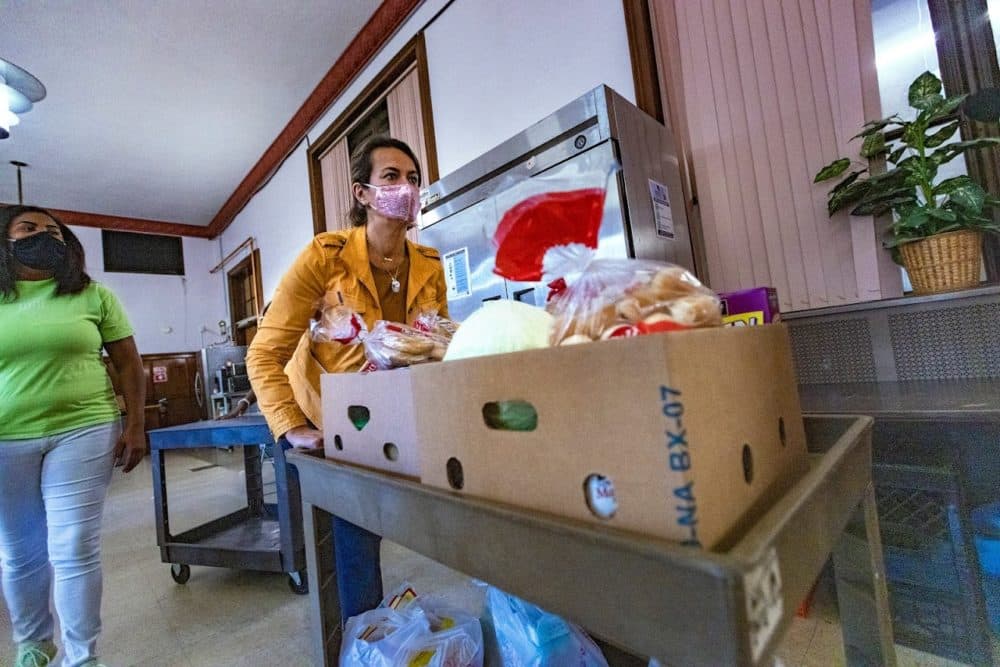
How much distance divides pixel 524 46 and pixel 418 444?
2248 millimetres

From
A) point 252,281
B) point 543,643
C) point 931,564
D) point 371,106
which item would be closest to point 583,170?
point 543,643

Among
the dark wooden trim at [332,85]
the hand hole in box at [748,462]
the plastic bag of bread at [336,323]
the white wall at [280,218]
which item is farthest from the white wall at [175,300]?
the hand hole in box at [748,462]

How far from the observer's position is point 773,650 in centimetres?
29

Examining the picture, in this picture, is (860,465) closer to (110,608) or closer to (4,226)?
(4,226)

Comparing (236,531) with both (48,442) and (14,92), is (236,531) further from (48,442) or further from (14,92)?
(14,92)

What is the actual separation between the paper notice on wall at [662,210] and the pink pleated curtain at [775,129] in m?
0.23

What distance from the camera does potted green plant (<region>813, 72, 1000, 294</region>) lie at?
1.14 metres

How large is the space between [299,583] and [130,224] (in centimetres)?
682

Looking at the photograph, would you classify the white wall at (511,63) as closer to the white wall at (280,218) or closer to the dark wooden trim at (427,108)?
the dark wooden trim at (427,108)

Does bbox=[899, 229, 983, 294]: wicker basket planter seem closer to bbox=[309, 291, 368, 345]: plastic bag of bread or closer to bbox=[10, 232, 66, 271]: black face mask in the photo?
bbox=[309, 291, 368, 345]: plastic bag of bread

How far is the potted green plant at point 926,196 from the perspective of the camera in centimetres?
114

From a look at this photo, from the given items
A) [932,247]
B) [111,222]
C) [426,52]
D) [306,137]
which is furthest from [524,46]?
[111,222]

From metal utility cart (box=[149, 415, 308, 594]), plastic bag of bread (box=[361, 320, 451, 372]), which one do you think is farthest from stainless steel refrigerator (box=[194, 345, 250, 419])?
plastic bag of bread (box=[361, 320, 451, 372])

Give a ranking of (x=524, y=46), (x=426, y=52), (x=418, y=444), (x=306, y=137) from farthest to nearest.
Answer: (x=306, y=137) < (x=426, y=52) < (x=524, y=46) < (x=418, y=444)
